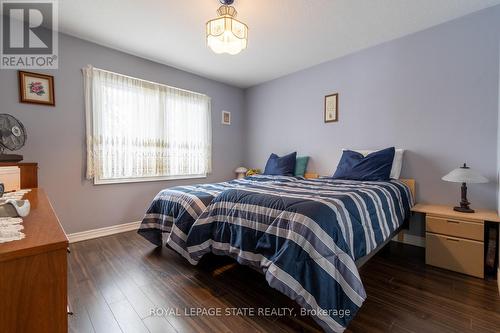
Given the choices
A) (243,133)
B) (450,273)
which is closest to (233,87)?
(243,133)

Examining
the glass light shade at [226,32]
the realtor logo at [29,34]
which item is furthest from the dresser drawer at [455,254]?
the realtor logo at [29,34]

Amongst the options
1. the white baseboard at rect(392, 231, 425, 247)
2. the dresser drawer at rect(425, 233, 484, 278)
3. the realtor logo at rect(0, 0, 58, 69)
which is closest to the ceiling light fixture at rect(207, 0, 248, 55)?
the realtor logo at rect(0, 0, 58, 69)

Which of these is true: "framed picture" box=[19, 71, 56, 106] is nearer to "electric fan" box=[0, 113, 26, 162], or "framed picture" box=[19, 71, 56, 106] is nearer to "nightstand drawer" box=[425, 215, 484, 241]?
"electric fan" box=[0, 113, 26, 162]

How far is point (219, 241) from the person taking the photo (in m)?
1.82

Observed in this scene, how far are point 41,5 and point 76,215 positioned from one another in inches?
85.9

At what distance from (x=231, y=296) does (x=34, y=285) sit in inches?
52.1

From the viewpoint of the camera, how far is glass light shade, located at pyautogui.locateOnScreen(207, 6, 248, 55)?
1973 millimetres

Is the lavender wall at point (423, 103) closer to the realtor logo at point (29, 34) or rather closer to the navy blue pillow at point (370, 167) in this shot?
the navy blue pillow at point (370, 167)

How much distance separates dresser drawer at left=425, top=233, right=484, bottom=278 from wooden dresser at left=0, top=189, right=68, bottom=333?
2683 mm

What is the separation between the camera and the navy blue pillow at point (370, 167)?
104 inches

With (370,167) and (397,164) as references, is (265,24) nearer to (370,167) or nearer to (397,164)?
(370,167)

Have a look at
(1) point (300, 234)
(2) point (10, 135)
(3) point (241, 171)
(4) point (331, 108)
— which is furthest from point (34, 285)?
(3) point (241, 171)

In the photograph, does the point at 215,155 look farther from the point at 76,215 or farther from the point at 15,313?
the point at 15,313

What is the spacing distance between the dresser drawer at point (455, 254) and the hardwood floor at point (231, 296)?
0.24 ft
